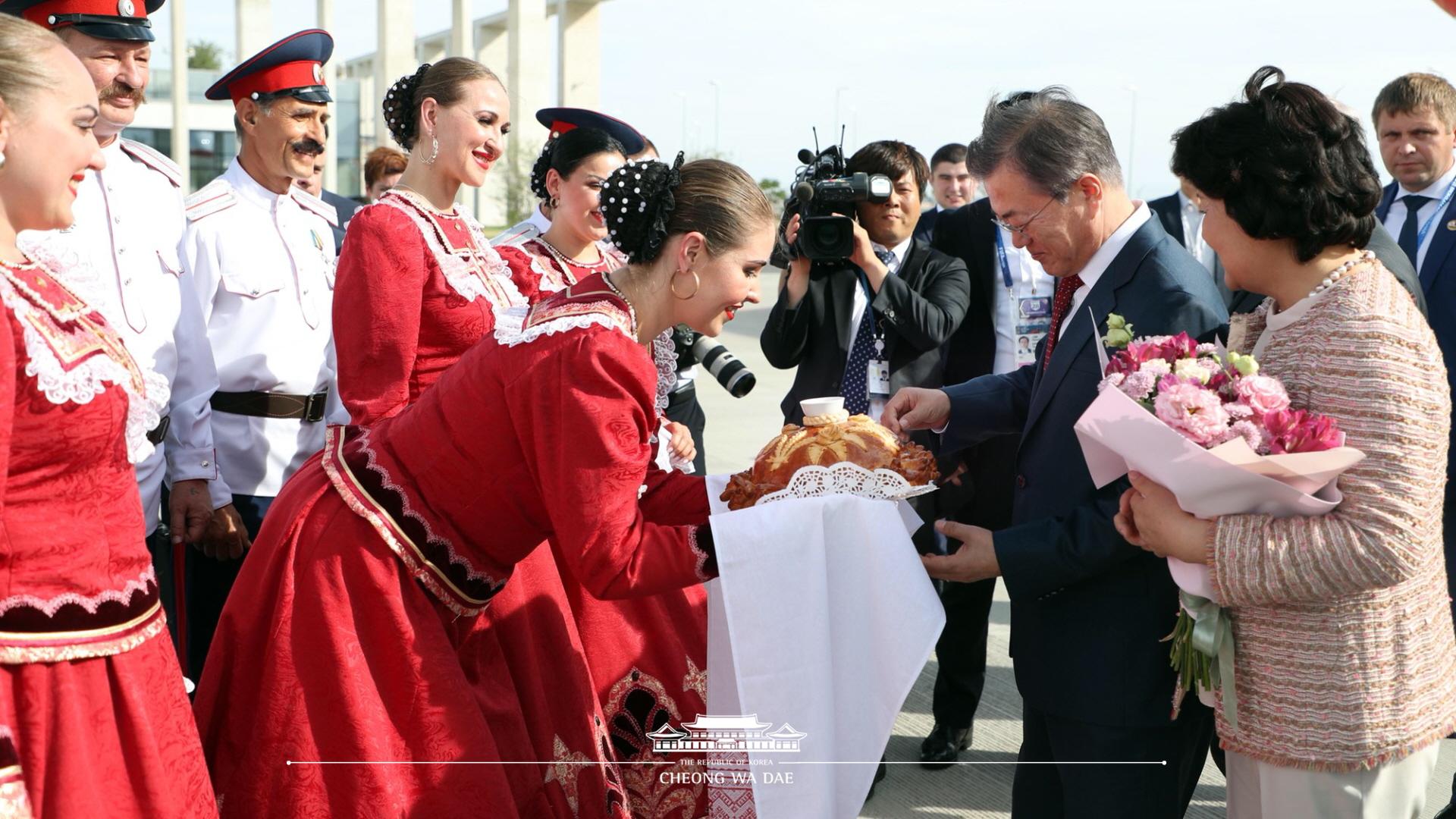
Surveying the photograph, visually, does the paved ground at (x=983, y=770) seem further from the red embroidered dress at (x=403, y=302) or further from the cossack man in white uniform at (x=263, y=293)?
the cossack man in white uniform at (x=263, y=293)

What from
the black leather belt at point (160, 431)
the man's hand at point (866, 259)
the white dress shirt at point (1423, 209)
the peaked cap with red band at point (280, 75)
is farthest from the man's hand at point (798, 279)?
the white dress shirt at point (1423, 209)

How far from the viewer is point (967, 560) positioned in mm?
2490

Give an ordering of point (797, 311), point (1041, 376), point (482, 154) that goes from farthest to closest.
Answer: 1. point (797, 311)
2. point (482, 154)
3. point (1041, 376)

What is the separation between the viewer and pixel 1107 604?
244 centimetres

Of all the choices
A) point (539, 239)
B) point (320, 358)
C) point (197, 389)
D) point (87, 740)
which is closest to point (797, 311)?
point (539, 239)

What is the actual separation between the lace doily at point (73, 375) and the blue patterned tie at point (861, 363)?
2.60 meters

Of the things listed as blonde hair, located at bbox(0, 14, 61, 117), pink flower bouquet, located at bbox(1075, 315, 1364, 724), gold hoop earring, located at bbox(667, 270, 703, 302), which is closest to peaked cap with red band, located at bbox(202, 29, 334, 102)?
gold hoop earring, located at bbox(667, 270, 703, 302)

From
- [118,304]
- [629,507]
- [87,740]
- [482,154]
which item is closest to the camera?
[87,740]

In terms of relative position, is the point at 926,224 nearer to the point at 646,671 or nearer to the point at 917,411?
the point at 917,411

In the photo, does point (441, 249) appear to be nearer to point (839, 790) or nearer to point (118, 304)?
point (118, 304)

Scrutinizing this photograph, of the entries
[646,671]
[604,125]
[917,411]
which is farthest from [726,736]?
[604,125]

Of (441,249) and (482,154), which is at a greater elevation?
(482,154)

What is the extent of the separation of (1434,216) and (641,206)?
3529 millimetres

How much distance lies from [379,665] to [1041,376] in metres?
1.45
